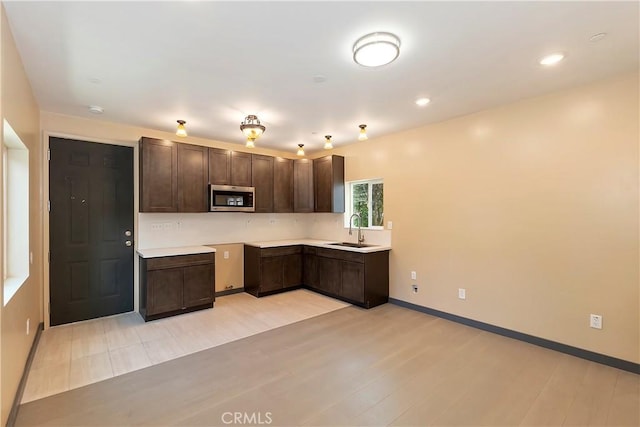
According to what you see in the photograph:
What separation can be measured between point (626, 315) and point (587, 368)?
57 cm

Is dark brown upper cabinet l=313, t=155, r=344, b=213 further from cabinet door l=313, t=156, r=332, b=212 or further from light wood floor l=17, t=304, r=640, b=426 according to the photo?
light wood floor l=17, t=304, r=640, b=426

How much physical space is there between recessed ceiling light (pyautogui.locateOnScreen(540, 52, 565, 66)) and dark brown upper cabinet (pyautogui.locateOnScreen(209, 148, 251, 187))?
12.8 ft

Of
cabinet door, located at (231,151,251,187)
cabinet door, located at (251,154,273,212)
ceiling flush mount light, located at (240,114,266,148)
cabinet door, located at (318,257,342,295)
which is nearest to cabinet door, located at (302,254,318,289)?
cabinet door, located at (318,257,342,295)

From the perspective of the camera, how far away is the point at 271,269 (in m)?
4.91

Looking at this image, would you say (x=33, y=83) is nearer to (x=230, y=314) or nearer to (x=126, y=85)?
(x=126, y=85)

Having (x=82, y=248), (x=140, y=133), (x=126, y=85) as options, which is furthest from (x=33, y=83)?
(x=82, y=248)

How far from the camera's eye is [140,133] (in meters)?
4.11

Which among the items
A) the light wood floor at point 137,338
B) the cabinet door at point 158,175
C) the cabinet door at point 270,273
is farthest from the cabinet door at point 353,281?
the cabinet door at point 158,175

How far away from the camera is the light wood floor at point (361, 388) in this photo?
200cm

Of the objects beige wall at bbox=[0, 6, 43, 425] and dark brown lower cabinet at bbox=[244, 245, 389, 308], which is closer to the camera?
beige wall at bbox=[0, 6, 43, 425]

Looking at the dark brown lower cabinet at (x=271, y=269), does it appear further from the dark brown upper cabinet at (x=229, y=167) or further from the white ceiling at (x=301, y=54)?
the white ceiling at (x=301, y=54)

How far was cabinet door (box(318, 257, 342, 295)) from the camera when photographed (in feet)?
15.1

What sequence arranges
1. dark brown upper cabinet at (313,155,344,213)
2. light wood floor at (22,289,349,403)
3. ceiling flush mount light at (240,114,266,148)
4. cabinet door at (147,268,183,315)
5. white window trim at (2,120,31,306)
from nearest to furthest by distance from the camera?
white window trim at (2,120,31,306) < light wood floor at (22,289,349,403) < ceiling flush mount light at (240,114,266,148) < cabinet door at (147,268,183,315) < dark brown upper cabinet at (313,155,344,213)

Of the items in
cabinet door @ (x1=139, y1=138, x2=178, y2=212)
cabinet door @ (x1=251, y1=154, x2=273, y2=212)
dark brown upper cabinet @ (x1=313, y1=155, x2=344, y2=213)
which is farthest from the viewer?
dark brown upper cabinet @ (x1=313, y1=155, x2=344, y2=213)
